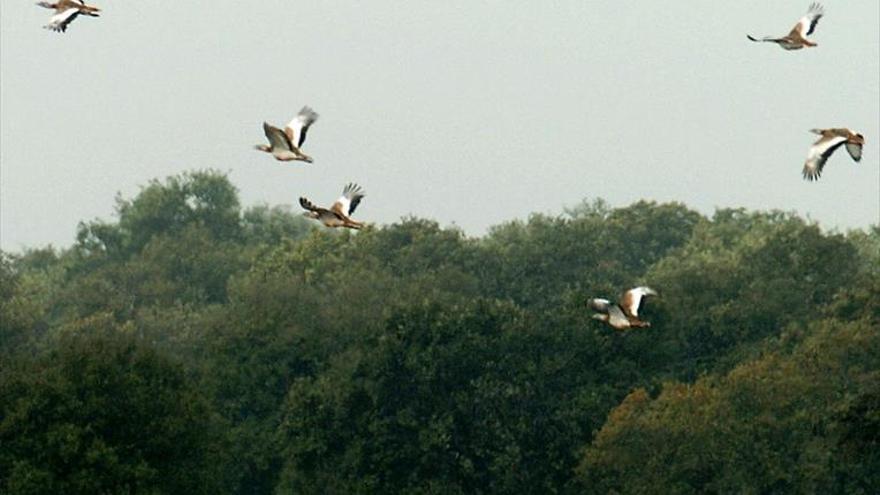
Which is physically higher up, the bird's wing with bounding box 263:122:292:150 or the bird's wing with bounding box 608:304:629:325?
the bird's wing with bounding box 263:122:292:150

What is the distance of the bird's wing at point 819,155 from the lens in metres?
49.3

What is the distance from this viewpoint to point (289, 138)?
161ft

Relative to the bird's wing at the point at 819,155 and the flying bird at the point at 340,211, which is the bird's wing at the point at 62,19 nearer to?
the flying bird at the point at 340,211

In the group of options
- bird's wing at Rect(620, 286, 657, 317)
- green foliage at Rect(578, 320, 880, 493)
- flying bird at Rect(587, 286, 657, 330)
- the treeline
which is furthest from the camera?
green foliage at Rect(578, 320, 880, 493)

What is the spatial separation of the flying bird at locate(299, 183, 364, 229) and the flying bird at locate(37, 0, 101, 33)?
227 inches

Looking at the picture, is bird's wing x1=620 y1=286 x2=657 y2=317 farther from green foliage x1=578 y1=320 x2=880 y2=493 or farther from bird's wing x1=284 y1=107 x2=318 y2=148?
green foliage x1=578 y1=320 x2=880 y2=493

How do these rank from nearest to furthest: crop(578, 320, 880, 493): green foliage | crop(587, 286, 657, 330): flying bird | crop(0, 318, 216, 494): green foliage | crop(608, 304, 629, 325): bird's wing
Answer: crop(587, 286, 657, 330): flying bird
crop(608, 304, 629, 325): bird's wing
crop(0, 318, 216, 494): green foliage
crop(578, 320, 880, 493): green foliage

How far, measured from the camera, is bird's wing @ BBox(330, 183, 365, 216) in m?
52.5

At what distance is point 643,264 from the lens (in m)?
151

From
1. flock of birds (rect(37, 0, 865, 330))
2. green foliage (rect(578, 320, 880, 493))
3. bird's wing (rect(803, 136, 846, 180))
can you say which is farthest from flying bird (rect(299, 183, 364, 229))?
green foliage (rect(578, 320, 880, 493))

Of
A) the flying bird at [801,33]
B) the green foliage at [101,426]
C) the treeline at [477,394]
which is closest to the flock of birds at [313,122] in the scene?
the flying bird at [801,33]

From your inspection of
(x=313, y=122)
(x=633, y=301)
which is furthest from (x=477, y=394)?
(x=313, y=122)

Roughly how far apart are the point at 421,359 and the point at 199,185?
8623 cm

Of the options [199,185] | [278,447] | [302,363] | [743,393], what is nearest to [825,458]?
[743,393]
